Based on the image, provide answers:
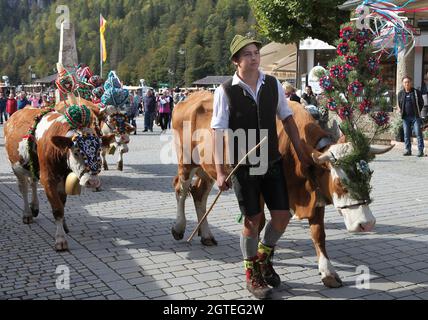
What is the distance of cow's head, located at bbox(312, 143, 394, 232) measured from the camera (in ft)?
14.0

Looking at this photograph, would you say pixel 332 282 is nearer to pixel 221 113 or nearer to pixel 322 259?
pixel 322 259

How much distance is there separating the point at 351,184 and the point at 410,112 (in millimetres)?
9680

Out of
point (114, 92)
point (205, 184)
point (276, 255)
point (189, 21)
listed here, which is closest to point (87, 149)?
point (205, 184)

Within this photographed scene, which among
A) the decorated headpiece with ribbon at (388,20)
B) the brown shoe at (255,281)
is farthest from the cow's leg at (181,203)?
the decorated headpiece with ribbon at (388,20)

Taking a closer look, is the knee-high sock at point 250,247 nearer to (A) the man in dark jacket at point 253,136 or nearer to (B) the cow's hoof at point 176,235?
(A) the man in dark jacket at point 253,136

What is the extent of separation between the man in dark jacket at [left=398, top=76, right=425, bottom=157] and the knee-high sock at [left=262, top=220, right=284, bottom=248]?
950 centimetres

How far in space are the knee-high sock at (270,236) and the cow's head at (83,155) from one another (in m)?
2.00

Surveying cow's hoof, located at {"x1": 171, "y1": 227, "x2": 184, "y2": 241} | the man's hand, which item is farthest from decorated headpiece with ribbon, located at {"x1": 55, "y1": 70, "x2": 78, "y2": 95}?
the man's hand

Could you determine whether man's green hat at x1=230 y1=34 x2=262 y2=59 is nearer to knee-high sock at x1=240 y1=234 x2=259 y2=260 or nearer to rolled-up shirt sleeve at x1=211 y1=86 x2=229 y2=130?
rolled-up shirt sleeve at x1=211 y1=86 x2=229 y2=130

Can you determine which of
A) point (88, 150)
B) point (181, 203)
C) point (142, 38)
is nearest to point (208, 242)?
point (181, 203)

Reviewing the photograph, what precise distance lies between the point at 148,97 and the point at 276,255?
58.1ft

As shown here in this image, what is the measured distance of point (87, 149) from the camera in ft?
18.2

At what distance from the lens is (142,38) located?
155m
